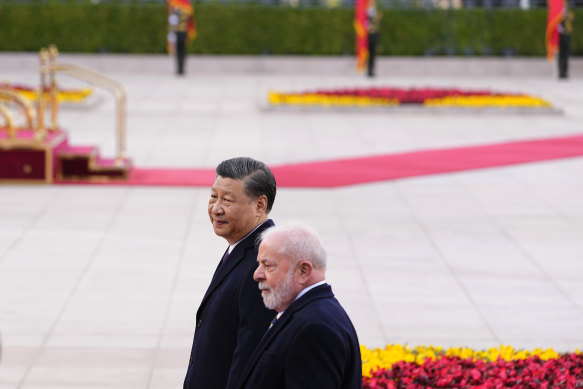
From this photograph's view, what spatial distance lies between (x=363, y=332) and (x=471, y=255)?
9.69ft

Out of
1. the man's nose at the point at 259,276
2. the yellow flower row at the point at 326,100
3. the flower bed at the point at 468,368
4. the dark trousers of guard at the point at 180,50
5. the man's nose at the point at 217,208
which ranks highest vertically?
the man's nose at the point at 217,208

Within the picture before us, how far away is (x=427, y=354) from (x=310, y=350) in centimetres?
380

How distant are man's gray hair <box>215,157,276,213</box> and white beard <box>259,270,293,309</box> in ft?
2.51

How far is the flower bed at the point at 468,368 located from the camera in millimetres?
7027

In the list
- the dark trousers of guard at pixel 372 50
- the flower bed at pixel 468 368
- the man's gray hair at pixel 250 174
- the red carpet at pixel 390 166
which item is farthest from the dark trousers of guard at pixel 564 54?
the man's gray hair at pixel 250 174

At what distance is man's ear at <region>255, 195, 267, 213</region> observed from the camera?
5105mm

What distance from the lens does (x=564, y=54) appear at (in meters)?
32.0

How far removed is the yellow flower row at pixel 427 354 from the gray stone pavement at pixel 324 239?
498 mm

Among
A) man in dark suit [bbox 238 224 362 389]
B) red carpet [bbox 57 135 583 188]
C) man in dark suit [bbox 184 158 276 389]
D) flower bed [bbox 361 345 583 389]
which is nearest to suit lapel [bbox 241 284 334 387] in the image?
man in dark suit [bbox 238 224 362 389]

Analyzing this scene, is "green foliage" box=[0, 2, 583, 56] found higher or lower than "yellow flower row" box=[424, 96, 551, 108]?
higher

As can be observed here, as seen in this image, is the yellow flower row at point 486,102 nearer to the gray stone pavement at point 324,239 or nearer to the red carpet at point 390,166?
the gray stone pavement at point 324,239

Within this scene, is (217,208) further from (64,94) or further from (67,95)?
(64,94)

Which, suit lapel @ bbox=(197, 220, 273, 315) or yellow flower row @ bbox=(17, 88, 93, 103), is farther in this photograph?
yellow flower row @ bbox=(17, 88, 93, 103)

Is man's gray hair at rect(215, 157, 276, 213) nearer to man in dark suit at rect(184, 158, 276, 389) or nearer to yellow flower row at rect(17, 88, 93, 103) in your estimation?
man in dark suit at rect(184, 158, 276, 389)
